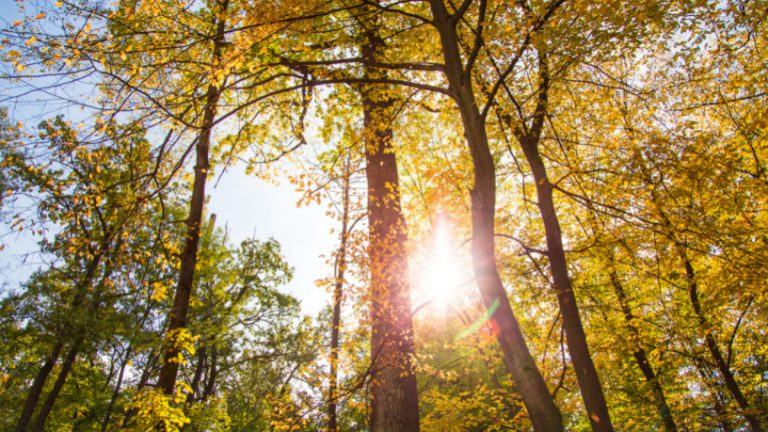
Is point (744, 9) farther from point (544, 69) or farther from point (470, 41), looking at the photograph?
point (470, 41)

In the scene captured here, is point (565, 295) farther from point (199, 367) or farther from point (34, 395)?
point (199, 367)

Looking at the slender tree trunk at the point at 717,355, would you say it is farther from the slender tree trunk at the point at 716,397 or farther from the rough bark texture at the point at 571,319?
the rough bark texture at the point at 571,319

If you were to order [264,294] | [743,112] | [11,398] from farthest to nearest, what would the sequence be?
[264,294]
[11,398]
[743,112]

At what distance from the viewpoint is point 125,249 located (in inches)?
174

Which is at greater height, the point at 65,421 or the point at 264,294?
the point at 264,294

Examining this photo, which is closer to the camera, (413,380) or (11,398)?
(413,380)

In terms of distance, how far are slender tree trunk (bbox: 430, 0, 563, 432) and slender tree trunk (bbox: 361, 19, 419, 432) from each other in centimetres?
101

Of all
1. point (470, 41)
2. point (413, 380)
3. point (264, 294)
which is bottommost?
point (413, 380)

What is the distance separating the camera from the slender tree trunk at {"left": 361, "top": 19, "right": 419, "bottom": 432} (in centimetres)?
459

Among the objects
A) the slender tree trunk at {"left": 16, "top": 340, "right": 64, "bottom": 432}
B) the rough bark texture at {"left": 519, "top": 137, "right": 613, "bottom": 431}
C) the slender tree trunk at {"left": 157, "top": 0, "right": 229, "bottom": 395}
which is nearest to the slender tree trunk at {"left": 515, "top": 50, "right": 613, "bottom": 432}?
the rough bark texture at {"left": 519, "top": 137, "right": 613, "bottom": 431}

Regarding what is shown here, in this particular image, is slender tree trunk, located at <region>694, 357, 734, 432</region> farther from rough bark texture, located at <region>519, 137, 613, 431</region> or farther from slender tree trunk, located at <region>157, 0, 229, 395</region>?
slender tree trunk, located at <region>157, 0, 229, 395</region>

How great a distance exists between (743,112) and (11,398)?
2294 centimetres

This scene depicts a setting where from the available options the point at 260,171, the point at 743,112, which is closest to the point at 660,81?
the point at 743,112

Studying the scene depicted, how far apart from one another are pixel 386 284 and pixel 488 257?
8.20ft
